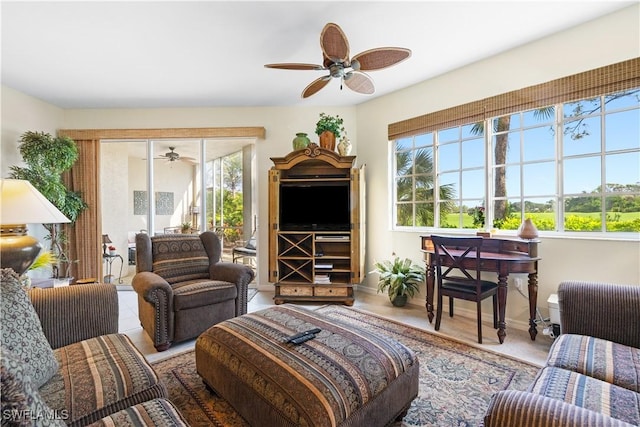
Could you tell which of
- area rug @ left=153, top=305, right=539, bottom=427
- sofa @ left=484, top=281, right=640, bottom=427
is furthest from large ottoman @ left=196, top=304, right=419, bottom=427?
sofa @ left=484, top=281, right=640, bottom=427

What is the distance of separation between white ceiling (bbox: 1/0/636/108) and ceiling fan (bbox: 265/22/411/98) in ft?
1.12

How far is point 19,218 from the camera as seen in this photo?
1672mm

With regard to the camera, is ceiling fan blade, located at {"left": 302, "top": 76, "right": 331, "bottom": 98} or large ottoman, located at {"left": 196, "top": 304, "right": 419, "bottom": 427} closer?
large ottoman, located at {"left": 196, "top": 304, "right": 419, "bottom": 427}

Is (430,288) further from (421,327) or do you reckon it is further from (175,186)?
(175,186)

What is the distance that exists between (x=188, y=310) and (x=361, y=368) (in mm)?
1714

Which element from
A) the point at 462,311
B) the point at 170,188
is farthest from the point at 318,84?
the point at 170,188

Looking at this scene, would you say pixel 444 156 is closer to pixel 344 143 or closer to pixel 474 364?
pixel 344 143

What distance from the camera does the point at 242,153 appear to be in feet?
14.9

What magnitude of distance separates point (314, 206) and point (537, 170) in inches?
92.5

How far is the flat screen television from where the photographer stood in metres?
3.74

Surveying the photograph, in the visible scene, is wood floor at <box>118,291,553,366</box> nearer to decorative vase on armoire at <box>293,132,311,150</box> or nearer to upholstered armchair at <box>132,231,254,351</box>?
upholstered armchair at <box>132,231,254,351</box>

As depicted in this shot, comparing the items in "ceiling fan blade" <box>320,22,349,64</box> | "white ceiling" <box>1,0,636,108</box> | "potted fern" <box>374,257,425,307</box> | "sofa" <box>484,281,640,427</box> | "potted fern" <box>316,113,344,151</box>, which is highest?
"white ceiling" <box>1,0,636,108</box>

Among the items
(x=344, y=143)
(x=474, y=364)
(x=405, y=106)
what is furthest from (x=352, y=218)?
(x=474, y=364)

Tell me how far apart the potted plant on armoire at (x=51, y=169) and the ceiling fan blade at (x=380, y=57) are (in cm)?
378
